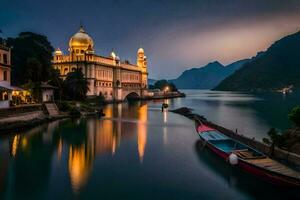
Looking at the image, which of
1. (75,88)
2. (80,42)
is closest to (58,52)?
(80,42)

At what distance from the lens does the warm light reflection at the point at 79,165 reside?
2093 cm

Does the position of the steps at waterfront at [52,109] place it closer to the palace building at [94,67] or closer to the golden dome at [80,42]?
the palace building at [94,67]

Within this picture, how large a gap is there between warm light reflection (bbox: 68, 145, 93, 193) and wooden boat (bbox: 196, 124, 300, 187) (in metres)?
11.5

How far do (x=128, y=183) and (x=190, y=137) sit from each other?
18622 millimetres

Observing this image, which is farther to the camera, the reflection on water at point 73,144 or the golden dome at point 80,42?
the golden dome at point 80,42

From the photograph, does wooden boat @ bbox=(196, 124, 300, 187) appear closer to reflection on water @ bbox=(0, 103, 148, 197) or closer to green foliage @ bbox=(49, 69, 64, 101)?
reflection on water @ bbox=(0, 103, 148, 197)

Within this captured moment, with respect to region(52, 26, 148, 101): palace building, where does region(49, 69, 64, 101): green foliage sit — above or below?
below

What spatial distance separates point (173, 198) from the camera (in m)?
18.3

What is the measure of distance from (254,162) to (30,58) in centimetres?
4923

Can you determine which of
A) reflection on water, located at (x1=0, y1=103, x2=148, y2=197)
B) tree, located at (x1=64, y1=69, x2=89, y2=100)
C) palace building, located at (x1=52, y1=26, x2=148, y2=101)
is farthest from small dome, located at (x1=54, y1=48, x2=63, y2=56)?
reflection on water, located at (x1=0, y1=103, x2=148, y2=197)

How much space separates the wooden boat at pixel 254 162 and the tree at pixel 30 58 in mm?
40097

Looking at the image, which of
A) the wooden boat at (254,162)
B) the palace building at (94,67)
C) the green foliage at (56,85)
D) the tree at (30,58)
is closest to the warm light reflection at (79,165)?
the wooden boat at (254,162)

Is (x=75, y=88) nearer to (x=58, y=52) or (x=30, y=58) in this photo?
(x=30, y=58)

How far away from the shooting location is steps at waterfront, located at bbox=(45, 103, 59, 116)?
52284mm
